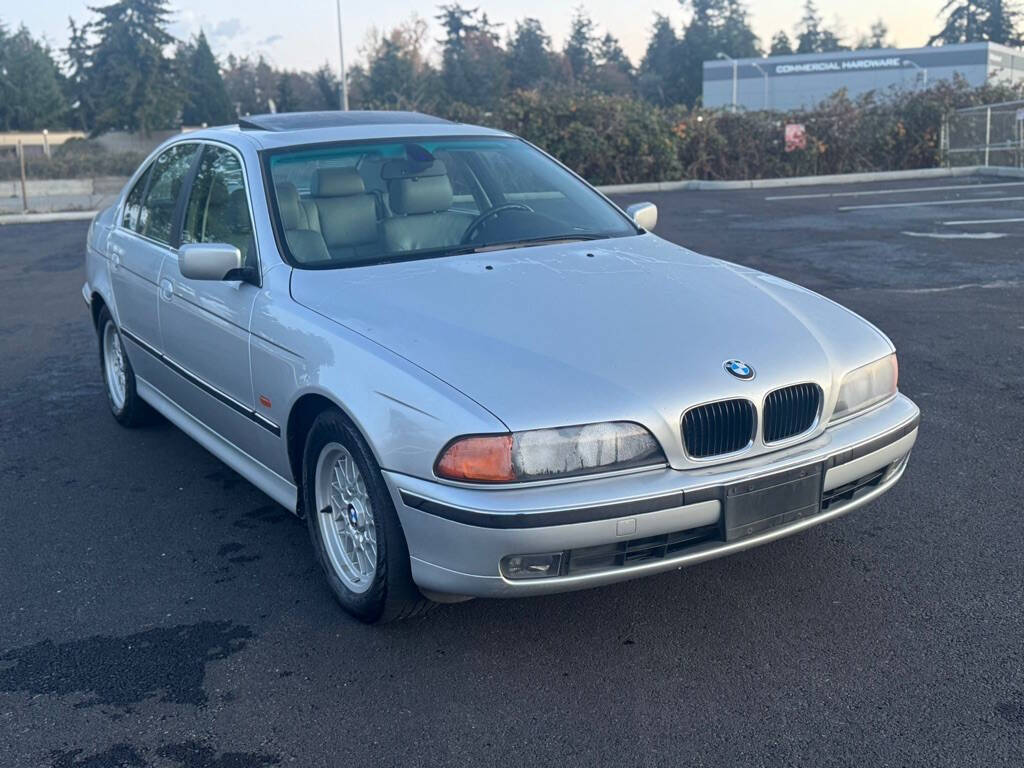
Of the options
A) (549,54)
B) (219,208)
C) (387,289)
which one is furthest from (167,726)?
(549,54)

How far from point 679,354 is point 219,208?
237 centimetres

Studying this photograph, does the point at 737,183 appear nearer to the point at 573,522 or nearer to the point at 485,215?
the point at 485,215

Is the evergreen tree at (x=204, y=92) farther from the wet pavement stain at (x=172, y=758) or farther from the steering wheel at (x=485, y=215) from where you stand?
the wet pavement stain at (x=172, y=758)

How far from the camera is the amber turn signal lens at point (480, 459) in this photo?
3.06 m

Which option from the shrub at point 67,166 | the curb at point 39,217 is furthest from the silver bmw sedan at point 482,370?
the shrub at point 67,166

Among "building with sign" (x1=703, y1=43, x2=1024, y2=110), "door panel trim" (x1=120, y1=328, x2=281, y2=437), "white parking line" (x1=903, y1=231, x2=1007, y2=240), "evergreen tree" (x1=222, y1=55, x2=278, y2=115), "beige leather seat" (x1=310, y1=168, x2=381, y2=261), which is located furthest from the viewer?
"evergreen tree" (x1=222, y1=55, x2=278, y2=115)

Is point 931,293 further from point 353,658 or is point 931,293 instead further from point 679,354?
point 353,658

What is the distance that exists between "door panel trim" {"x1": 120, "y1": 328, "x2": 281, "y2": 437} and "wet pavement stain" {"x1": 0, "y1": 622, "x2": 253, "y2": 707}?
76cm

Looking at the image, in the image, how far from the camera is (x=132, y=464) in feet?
18.2

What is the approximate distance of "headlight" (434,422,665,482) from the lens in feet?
10.1

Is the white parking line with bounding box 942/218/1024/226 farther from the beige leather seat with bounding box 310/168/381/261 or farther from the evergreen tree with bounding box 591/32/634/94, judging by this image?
the evergreen tree with bounding box 591/32/634/94

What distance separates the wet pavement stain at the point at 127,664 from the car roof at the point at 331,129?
2.12 metres

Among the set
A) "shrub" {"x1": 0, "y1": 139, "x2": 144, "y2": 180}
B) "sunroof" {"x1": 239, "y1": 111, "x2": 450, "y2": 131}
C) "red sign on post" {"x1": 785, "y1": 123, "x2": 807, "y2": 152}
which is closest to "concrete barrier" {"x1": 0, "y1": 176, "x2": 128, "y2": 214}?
"shrub" {"x1": 0, "y1": 139, "x2": 144, "y2": 180}

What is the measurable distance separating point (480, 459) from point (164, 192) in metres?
3.11
